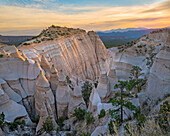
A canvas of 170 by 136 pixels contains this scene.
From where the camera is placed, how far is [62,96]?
1522 centimetres

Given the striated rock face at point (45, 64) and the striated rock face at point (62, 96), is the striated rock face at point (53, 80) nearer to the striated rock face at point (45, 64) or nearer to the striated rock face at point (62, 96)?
the striated rock face at point (62, 96)

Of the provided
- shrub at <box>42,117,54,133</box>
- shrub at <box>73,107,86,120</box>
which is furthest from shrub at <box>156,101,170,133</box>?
shrub at <box>42,117,54,133</box>

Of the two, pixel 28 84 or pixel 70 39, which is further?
pixel 70 39

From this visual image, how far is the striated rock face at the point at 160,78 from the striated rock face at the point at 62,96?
30.0 feet

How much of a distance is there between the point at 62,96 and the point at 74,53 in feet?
71.3

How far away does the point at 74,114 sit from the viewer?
13.5 m

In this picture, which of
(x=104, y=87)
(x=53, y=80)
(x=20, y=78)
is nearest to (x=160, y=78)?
(x=104, y=87)

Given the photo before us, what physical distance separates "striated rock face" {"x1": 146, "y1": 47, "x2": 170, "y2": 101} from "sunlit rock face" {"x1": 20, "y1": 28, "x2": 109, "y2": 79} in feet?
57.2

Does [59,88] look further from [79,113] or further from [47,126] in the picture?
[47,126]

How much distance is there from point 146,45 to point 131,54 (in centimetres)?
399

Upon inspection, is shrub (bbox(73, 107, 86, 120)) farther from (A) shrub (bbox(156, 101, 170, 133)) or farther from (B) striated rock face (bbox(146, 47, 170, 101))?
(A) shrub (bbox(156, 101, 170, 133))

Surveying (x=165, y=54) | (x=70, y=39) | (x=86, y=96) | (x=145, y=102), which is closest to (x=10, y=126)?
(x=86, y=96)

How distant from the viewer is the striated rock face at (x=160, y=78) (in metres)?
10.8

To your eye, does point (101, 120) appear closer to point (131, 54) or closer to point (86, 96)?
point (86, 96)
